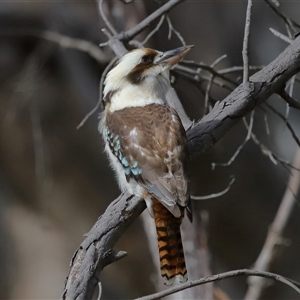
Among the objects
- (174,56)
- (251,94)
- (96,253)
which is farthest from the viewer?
(174,56)

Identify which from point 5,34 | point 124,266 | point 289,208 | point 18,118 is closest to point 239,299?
point 124,266

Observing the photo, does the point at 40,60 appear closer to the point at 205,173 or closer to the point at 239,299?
the point at 205,173

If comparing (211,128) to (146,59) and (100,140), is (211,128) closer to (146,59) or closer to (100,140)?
(146,59)

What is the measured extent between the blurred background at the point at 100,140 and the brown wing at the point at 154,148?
5.94 feet

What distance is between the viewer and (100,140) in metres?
4.12

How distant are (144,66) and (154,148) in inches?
13.2

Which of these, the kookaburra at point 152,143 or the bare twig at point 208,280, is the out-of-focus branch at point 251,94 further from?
the bare twig at point 208,280

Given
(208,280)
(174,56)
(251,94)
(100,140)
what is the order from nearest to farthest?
(208,280) < (251,94) < (174,56) < (100,140)

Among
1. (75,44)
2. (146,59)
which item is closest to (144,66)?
(146,59)

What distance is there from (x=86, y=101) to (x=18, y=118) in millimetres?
470

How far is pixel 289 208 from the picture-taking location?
2887 millimetres

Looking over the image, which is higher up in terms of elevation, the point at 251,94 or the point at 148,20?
the point at 148,20

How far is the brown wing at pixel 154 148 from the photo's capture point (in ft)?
5.79

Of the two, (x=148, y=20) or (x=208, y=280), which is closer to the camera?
(x=208, y=280)
